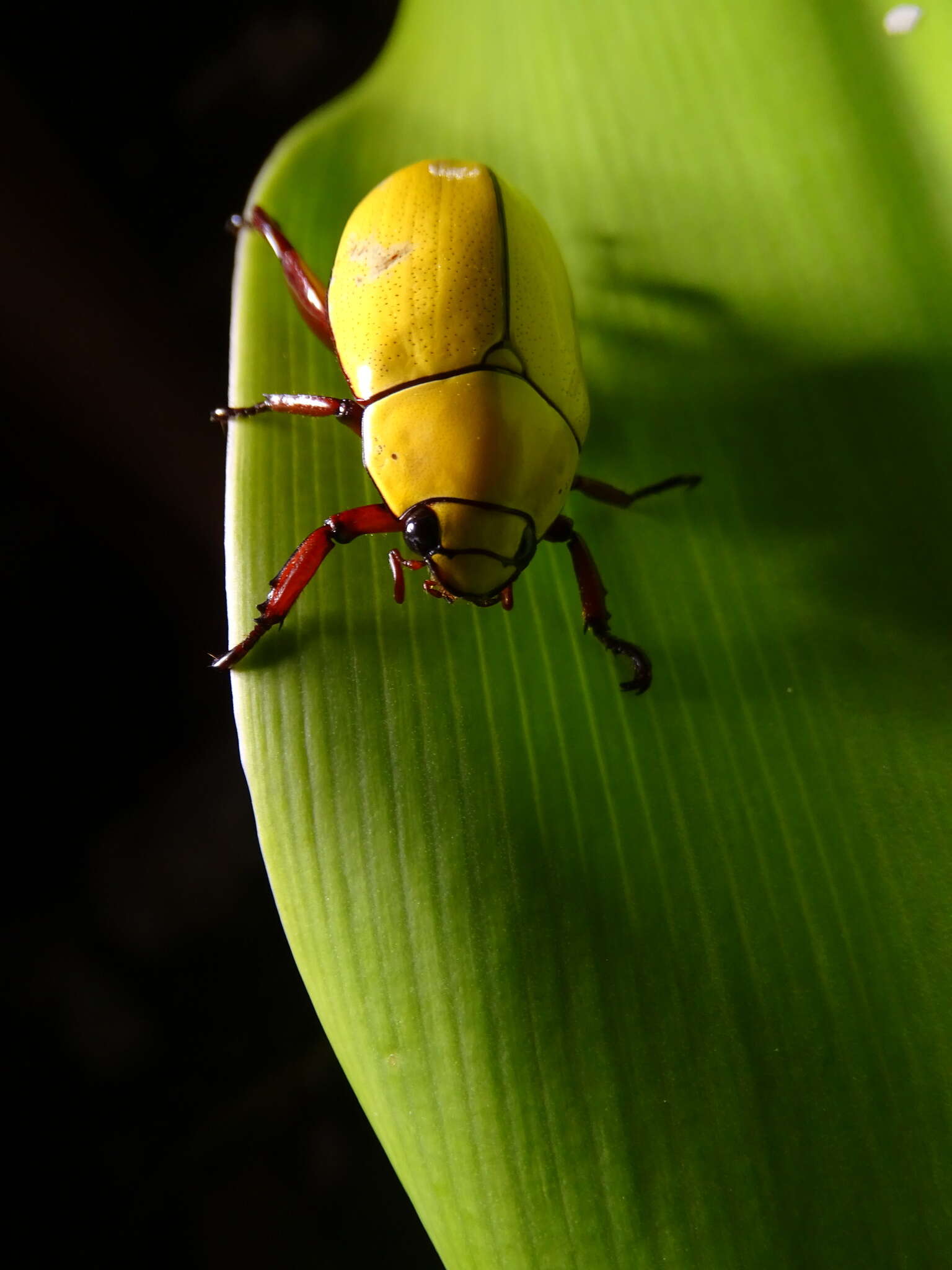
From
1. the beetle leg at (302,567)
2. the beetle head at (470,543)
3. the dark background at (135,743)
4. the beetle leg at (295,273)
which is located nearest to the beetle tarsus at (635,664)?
the beetle head at (470,543)

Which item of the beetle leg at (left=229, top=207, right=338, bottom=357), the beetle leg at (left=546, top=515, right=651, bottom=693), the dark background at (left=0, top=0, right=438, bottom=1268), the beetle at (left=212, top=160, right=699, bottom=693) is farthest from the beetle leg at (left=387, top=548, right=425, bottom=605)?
the dark background at (left=0, top=0, right=438, bottom=1268)

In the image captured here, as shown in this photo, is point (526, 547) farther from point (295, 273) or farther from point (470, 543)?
point (295, 273)

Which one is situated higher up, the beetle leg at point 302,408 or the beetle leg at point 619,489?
the beetle leg at point 302,408

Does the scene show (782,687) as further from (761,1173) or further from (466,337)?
(466,337)

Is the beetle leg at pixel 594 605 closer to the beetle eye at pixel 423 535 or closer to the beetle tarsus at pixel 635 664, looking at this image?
the beetle tarsus at pixel 635 664

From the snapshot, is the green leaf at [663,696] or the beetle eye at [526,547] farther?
the beetle eye at [526,547]

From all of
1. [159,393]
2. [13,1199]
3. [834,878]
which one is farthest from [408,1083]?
[159,393]

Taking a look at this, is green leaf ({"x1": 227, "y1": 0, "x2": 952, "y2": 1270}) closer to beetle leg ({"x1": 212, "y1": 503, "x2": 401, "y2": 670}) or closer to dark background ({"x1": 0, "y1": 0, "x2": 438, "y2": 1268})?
beetle leg ({"x1": 212, "y1": 503, "x2": 401, "y2": 670})
